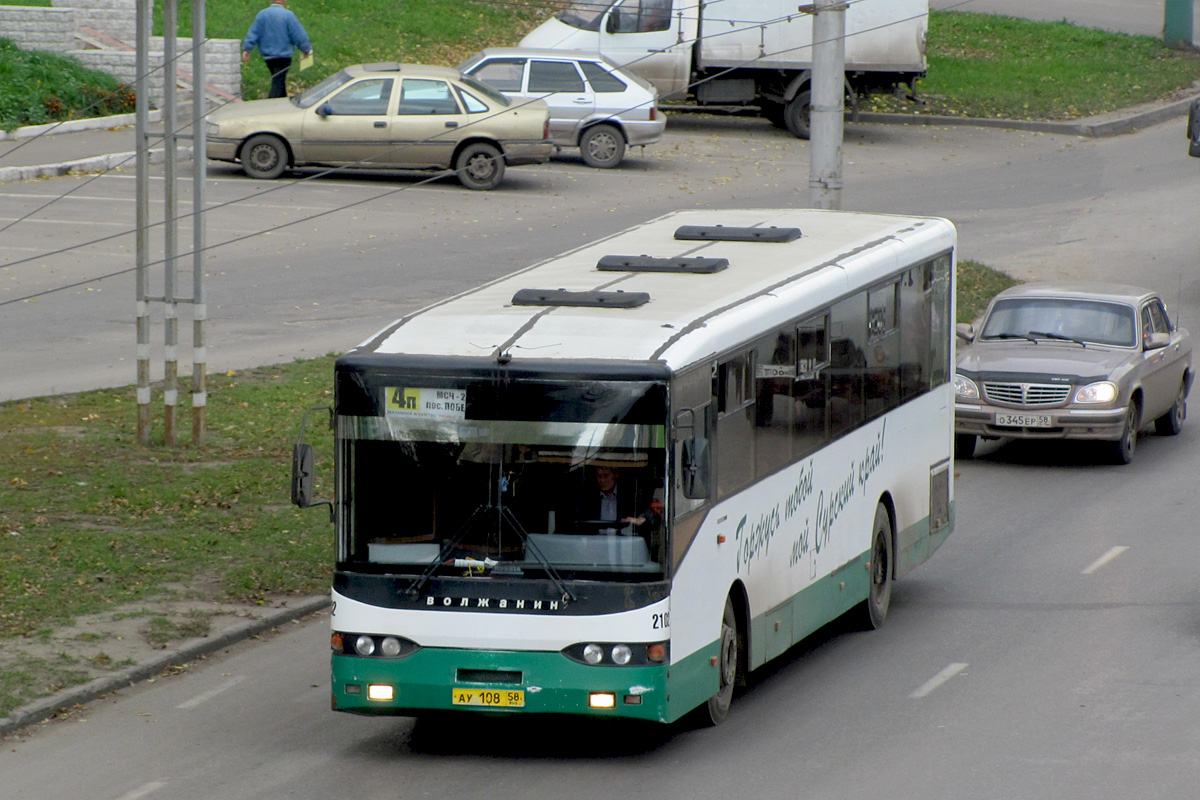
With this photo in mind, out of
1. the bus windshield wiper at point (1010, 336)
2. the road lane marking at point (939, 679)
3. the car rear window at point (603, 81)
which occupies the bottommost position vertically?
the road lane marking at point (939, 679)

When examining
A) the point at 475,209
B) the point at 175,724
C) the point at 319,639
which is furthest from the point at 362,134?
the point at 175,724

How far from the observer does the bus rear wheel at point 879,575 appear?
13008 millimetres

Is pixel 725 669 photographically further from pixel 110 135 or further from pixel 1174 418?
pixel 110 135

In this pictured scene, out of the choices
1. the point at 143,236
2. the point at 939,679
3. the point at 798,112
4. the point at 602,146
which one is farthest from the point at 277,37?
the point at 939,679

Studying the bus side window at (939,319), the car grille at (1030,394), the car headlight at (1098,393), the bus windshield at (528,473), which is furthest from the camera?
the car grille at (1030,394)

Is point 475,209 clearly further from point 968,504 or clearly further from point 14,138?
point 968,504

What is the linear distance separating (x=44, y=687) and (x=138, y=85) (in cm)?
752

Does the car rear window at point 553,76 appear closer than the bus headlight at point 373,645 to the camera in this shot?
No

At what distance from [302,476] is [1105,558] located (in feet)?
25.5

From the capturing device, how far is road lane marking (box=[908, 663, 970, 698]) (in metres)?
11.3

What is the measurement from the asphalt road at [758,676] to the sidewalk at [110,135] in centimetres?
101

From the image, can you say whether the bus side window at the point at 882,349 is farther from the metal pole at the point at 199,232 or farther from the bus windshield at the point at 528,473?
the metal pole at the point at 199,232

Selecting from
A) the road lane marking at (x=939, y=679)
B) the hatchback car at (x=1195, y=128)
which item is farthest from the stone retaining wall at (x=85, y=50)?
the road lane marking at (x=939, y=679)

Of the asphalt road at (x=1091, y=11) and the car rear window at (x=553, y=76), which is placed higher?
the asphalt road at (x=1091, y=11)
